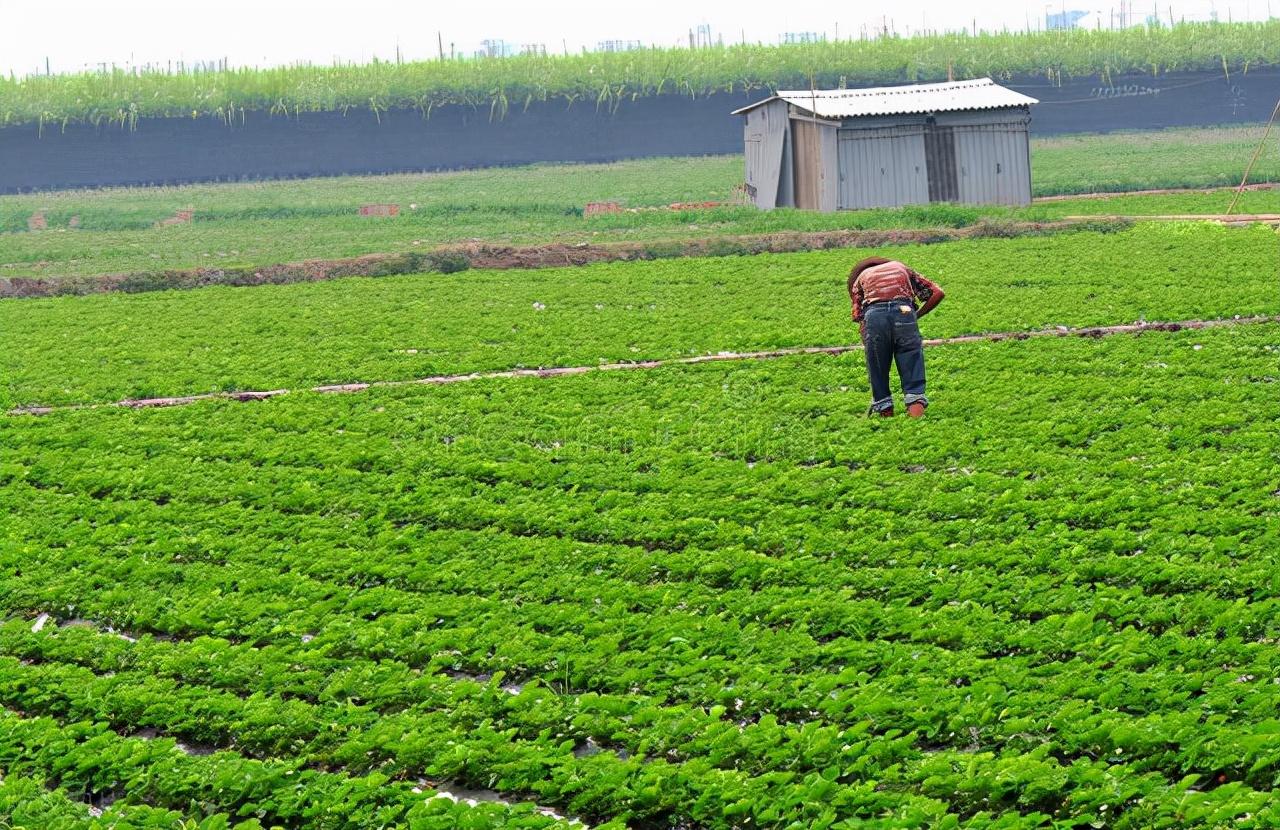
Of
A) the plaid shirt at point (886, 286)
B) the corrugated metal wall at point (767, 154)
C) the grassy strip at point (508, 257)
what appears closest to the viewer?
the plaid shirt at point (886, 286)

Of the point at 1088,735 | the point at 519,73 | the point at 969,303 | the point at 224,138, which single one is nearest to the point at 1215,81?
the point at 519,73

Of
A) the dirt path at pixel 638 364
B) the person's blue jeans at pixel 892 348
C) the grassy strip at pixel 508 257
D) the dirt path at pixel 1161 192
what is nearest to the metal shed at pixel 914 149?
the dirt path at pixel 1161 192

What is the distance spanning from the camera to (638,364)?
53.3ft

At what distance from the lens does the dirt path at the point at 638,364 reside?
15141 mm

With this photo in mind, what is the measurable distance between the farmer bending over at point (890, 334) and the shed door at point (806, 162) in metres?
21.7

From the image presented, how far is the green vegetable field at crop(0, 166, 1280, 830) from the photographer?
21.5 feet

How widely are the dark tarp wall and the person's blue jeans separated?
46.4m

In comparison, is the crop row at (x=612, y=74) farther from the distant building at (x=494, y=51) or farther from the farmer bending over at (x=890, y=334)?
the farmer bending over at (x=890, y=334)


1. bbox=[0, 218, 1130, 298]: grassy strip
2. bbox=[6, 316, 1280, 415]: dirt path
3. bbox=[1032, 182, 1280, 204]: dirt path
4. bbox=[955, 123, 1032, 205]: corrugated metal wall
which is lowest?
bbox=[6, 316, 1280, 415]: dirt path

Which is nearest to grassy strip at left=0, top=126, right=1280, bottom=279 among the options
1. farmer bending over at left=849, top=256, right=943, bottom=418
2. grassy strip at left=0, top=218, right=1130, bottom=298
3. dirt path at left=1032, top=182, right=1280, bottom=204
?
dirt path at left=1032, top=182, right=1280, bottom=204

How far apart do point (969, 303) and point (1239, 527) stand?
999 centimetres

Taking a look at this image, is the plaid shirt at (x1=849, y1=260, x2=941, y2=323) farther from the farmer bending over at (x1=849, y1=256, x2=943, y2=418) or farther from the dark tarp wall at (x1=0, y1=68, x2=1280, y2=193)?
the dark tarp wall at (x1=0, y1=68, x2=1280, y2=193)

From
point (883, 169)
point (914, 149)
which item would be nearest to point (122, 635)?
point (883, 169)

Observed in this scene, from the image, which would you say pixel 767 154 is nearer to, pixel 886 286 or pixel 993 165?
pixel 993 165
